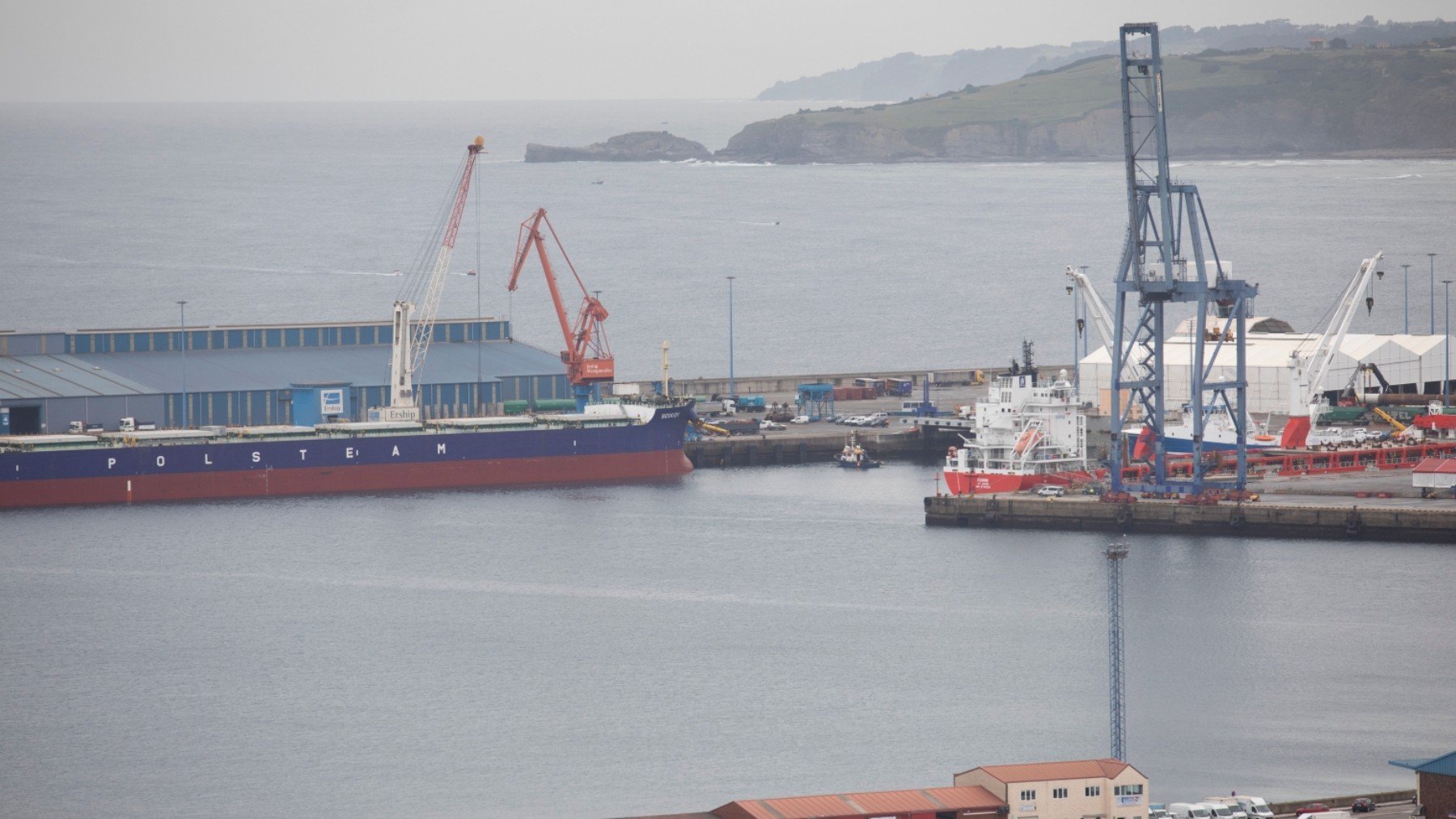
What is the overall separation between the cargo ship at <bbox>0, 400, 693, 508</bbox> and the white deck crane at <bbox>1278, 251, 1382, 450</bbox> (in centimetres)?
1344

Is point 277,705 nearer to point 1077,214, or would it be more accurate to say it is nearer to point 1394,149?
point 1077,214

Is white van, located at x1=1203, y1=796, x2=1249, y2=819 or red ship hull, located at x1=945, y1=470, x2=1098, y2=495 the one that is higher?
red ship hull, located at x1=945, y1=470, x2=1098, y2=495

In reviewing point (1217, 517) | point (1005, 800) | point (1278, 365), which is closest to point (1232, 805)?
point (1005, 800)

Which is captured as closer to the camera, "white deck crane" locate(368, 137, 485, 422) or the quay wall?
the quay wall

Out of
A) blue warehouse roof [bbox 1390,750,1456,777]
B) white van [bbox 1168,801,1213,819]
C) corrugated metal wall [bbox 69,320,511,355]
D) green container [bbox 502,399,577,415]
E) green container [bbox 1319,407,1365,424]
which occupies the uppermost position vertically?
corrugated metal wall [bbox 69,320,511,355]

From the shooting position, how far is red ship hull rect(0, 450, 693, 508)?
48.1 metres

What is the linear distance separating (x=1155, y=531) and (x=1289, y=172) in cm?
13690

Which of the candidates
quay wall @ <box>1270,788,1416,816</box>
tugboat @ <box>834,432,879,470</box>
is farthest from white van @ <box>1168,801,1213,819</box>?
tugboat @ <box>834,432,879,470</box>

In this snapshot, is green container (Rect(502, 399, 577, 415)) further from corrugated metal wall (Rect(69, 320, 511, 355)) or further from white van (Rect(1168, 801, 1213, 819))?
white van (Rect(1168, 801, 1213, 819))

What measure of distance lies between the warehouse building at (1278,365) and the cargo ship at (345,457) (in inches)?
417

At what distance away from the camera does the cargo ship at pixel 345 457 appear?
48156 millimetres

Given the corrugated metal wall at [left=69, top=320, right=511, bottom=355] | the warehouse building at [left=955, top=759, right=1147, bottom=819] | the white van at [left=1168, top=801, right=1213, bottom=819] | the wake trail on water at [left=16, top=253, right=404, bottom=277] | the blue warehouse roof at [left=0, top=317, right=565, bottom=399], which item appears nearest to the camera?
the warehouse building at [left=955, top=759, right=1147, bottom=819]

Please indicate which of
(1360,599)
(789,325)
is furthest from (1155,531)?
(789,325)

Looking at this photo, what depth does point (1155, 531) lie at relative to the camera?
43.5 meters
